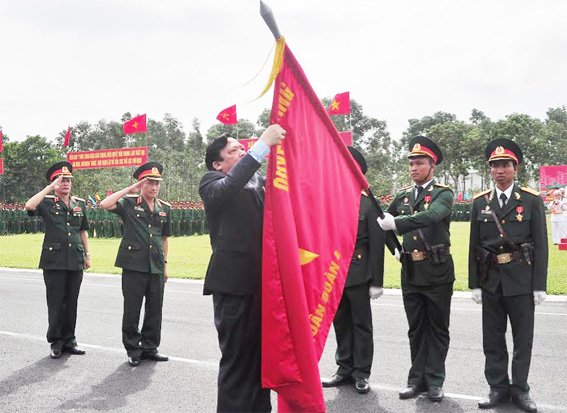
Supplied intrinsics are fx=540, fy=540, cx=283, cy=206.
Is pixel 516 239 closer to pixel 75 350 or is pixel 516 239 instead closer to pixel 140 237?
pixel 140 237

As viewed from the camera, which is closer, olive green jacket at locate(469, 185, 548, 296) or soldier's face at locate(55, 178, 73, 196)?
olive green jacket at locate(469, 185, 548, 296)

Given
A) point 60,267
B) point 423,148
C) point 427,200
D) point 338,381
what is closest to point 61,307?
point 60,267

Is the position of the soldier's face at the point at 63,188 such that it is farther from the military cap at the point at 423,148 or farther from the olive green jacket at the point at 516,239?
the olive green jacket at the point at 516,239

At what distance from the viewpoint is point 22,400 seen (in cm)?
434

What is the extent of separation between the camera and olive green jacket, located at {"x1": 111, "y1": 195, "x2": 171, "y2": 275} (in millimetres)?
5605

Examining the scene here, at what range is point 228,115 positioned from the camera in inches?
914

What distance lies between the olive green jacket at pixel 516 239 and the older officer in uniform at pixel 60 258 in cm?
416

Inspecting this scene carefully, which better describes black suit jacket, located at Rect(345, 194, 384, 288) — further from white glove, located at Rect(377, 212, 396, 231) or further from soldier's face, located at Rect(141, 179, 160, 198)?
soldier's face, located at Rect(141, 179, 160, 198)

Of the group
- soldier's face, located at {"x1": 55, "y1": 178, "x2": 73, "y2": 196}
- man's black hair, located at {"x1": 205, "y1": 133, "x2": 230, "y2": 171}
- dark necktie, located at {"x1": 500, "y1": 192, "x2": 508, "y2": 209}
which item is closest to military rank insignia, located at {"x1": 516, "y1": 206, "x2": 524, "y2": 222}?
dark necktie, located at {"x1": 500, "y1": 192, "x2": 508, "y2": 209}

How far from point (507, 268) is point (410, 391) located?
4.03ft

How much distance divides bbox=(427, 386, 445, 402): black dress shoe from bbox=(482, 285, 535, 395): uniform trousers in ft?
Result: 1.26

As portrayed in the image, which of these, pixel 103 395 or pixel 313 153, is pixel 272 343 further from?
pixel 103 395

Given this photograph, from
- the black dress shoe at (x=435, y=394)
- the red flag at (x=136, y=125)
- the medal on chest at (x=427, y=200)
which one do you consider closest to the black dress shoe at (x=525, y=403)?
the black dress shoe at (x=435, y=394)

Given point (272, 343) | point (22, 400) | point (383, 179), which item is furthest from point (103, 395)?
point (383, 179)
